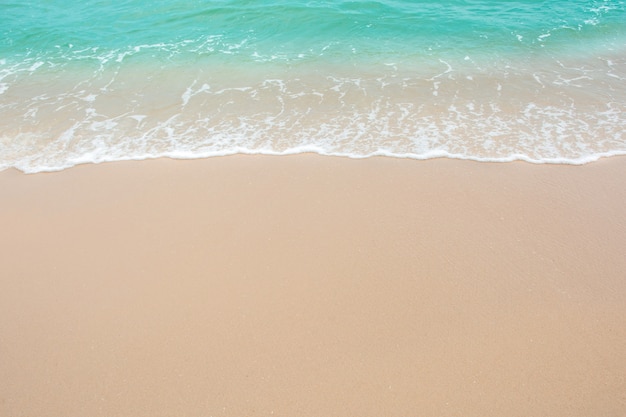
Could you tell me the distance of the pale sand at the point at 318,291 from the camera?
331cm

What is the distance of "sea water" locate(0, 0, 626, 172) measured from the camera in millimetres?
6707

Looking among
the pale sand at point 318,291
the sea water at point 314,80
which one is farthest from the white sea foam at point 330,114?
the pale sand at point 318,291

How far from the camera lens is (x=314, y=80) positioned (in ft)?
29.7

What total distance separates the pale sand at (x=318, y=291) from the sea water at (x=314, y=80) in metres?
0.91

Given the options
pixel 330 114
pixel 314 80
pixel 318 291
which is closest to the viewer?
pixel 318 291

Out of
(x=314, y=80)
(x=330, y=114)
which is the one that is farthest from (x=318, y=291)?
(x=314, y=80)

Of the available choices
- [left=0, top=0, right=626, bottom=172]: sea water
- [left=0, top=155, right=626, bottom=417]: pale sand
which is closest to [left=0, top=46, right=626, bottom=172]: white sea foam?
[left=0, top=0, right=626, bottom=172]: sea water

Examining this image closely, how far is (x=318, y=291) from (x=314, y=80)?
19.9 feet

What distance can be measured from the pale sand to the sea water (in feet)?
2.98

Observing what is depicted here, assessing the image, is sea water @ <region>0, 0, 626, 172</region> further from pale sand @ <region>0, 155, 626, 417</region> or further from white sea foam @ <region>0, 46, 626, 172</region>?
pale sand @ <region>0, 155, 626, 417</region>

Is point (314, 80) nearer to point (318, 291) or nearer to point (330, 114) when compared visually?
point (330, 114)

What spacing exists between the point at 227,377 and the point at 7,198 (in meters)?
4.46

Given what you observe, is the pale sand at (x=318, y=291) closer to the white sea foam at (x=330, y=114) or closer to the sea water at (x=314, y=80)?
the white sea foam at (x=330, y=114)

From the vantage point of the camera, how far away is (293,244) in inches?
186
